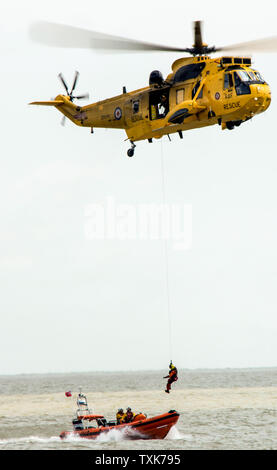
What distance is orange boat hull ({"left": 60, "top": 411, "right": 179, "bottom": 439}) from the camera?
32594mm

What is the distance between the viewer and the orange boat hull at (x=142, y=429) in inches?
1283

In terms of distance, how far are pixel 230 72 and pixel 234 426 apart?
22.9 meters

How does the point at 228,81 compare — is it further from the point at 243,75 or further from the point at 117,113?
the point at 117,113

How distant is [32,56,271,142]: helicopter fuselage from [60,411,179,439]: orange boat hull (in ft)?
40.1

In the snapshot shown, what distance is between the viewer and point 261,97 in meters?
23.6

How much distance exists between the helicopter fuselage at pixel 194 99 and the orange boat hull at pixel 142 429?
12.2 metres

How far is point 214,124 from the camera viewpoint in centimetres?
2512

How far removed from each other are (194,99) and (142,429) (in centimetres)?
1487

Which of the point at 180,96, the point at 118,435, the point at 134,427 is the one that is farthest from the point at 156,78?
the point at 118,435

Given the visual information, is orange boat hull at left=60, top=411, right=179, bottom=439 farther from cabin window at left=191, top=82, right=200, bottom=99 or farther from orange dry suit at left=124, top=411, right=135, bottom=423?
cabin window at left=191, top=82, right=200, bottom=99

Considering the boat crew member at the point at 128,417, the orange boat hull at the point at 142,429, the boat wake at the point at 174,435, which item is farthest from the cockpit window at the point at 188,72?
the boat wake at the point at 174,435
